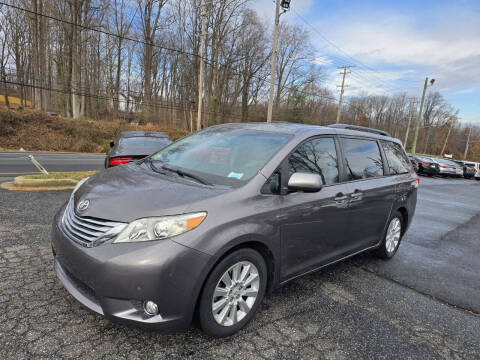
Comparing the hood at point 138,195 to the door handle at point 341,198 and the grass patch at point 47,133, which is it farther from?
the grass patch at point 47,133

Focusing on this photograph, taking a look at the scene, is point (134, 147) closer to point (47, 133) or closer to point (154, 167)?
point (154, 167)

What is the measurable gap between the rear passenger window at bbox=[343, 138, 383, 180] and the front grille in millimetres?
2520

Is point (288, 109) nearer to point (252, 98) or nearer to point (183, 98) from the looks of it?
point (252, 98)

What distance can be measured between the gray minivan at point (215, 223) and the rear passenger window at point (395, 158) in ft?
2.41

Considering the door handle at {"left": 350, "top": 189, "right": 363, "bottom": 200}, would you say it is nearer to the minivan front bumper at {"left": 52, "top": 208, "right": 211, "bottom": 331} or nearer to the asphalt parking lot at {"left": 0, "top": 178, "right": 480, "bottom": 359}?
the asphalt parking lot at {"left": 0, "top": 178, "right": 480, "bottom": 359}

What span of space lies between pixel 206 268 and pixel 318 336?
1.20 m

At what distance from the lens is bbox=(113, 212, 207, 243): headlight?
1.98 meters

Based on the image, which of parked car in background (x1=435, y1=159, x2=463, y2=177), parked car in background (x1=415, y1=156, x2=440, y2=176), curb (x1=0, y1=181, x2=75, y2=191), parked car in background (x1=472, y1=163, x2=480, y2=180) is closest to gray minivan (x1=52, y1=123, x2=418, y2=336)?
curb (x1=0, y1=181, x2=75, y2=191)

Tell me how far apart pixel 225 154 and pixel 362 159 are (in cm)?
178

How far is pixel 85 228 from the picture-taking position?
217cm

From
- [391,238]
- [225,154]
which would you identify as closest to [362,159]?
[391,238]

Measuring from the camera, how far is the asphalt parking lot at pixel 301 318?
7.03 ft

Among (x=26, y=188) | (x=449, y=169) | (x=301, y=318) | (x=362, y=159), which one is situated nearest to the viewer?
(x=301, y=318)

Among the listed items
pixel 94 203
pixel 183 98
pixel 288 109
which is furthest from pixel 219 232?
pixel 288 109
